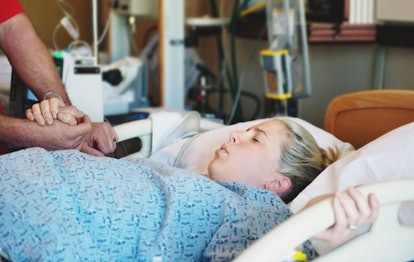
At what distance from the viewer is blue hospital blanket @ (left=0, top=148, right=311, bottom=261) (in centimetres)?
145

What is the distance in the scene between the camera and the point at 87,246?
144 cm

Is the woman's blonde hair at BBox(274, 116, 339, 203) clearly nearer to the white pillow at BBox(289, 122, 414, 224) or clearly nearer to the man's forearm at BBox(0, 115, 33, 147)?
the white pillow at BBox(289, 122, 414, 224)

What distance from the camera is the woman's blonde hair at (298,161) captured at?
189 centimetres

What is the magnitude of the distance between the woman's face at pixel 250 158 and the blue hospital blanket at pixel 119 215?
174mm

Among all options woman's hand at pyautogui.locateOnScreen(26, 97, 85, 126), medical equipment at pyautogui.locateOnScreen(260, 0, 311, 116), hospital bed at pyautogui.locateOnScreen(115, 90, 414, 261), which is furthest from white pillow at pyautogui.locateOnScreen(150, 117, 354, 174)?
medical equipment at pyautogui.locateOnScreen(260, 0, 311, 116)

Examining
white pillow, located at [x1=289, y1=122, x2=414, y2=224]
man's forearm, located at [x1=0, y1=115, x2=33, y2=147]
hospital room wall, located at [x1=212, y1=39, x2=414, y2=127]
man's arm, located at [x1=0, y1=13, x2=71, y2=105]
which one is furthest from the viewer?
hospital room wall, located at [x1=212, y1=39, x2=414, y2=127]

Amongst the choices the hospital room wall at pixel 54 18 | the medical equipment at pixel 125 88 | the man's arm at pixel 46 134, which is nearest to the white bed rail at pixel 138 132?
the man's arm at pixel 46 134

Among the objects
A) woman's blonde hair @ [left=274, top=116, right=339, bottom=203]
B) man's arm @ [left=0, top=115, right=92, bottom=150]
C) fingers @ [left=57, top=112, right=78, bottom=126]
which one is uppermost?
fingers @ [left=57, top=112, right=78, bottom=126]

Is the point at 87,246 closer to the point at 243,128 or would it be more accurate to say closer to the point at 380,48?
the point at 243,128

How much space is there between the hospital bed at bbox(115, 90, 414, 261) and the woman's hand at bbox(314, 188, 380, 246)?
0.02m

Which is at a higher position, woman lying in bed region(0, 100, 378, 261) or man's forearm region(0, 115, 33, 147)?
man's forearm region(0, 115, 33, 147)

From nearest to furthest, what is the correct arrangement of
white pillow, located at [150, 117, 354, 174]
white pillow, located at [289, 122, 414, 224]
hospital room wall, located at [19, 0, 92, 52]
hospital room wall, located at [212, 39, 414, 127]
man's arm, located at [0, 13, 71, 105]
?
white pillow, located at [289, 122, 414, 224] → white pillow, located at [150, 117, 354, 174] → man's arm, located at [0, 13, 71, 105] → hospital room wall, located at [19, 0, 92, 52] → hospital room wall, located at [212, 39, 414, 127]

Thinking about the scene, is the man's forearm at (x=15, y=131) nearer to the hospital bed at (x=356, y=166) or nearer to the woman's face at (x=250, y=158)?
the hospital bed at (x=356, y=166)

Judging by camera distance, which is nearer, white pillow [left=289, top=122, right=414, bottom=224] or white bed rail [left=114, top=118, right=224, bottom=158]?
white pillow [left=289, top=122, right=414, bottom=224]
